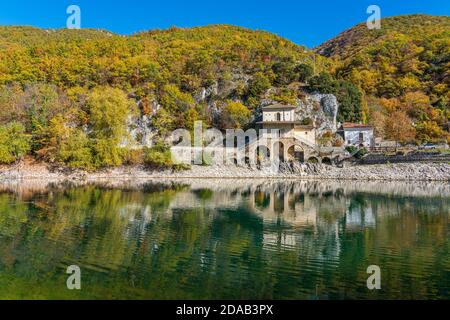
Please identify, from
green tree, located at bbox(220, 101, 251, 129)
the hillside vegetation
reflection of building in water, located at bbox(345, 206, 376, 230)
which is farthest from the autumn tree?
reflection of building in water, located at bbox(345, 206, 376, 230)

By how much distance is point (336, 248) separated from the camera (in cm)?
1579

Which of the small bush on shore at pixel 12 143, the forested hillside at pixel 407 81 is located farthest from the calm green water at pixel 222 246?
the forested hillside at pixel 407 81

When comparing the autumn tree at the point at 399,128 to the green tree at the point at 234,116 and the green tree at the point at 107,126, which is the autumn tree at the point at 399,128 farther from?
the green tree at the point at 107,126

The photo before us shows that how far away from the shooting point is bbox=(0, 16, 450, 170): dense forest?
161 ft

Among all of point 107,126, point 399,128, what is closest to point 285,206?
point 107,126

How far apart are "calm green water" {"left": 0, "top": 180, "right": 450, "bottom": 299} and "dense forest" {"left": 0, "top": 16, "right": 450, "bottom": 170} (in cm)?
1940

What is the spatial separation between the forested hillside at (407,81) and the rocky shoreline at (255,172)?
12412 mm

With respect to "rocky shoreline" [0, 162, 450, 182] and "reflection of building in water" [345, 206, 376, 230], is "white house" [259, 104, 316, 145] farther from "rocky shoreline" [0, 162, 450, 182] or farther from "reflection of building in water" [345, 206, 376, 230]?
"reflection of building in water" [345, 206, 376, 230]

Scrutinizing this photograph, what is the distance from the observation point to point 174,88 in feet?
206

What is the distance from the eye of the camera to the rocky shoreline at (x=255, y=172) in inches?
1750

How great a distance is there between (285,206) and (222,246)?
12233mm

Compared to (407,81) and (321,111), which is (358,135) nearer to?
(321,111)

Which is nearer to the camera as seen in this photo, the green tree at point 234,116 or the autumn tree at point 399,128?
the autumn tree at point 399,128
